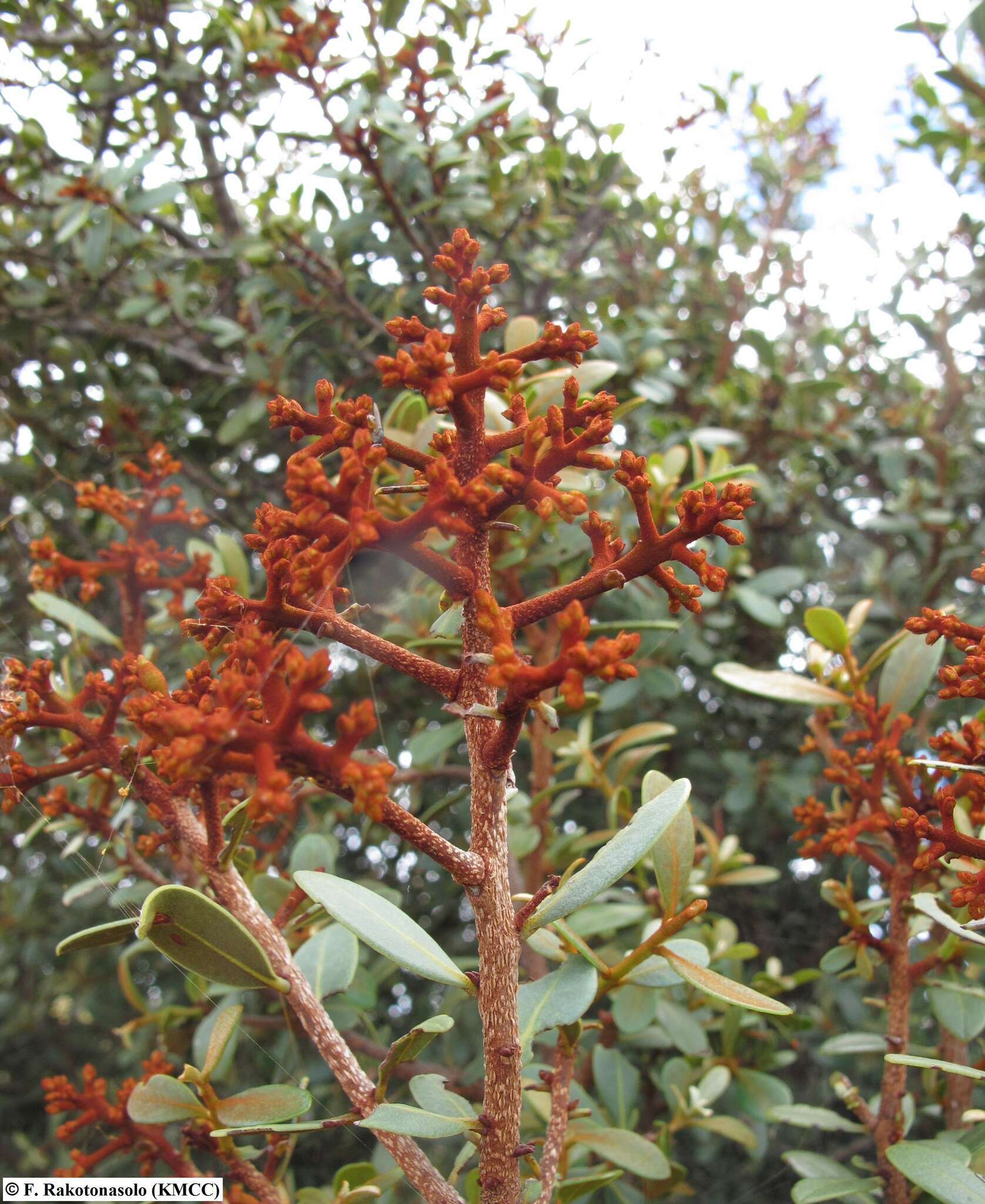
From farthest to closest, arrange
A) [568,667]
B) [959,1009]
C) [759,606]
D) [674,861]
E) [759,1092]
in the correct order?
[759,606]
[759,1092]
[959,1009]
[674,861]
[568,667]

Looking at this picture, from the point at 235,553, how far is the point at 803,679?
1110 millimetres

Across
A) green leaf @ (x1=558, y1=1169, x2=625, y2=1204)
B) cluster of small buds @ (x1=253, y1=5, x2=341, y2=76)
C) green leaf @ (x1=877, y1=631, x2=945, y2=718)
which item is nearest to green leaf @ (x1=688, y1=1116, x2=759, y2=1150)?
green leaf @ (x1=558, y1=1169, x2=625, y2=1204)

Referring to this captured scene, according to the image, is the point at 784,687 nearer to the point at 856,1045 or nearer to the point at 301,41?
the point at 856,1045

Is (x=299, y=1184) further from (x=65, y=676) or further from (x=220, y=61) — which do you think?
(x=220, y=61)

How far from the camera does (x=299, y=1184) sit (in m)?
2.52

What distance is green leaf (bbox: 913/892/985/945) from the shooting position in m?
1.00

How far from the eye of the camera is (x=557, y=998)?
0.99 meters

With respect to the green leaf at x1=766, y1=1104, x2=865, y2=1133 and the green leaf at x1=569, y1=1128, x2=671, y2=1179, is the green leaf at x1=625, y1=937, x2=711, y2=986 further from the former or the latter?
the green leaf at x1=766, y1=1104, x2=865, y2=1133

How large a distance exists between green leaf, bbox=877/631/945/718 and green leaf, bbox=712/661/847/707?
71 mm

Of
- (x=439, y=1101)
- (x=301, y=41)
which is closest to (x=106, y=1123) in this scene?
(x=439, y=1101)

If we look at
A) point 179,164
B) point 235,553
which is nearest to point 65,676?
point 235,553

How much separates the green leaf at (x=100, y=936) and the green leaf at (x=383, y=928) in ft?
0.83

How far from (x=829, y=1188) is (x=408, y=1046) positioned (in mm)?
643

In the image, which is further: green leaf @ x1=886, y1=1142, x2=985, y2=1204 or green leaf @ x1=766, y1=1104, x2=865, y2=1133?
green leaf @ x1=766, y1=1104, x2=865, y2=1133
